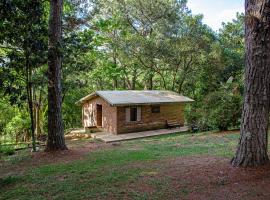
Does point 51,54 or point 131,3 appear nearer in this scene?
point 51,54

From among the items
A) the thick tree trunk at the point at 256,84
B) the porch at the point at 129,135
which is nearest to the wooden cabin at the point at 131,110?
the porch at the point at 129,135

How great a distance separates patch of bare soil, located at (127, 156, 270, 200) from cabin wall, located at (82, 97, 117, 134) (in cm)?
1215

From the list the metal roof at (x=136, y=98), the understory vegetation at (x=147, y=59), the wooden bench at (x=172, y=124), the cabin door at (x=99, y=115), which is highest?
the understory vegetation at (x=147, y=59)

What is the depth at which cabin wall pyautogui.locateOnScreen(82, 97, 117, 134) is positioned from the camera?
60.7ft

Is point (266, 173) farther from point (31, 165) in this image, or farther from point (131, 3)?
point (131, 3)

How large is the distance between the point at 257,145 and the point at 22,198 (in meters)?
4.68

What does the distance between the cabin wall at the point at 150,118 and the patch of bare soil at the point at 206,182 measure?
12.0 meters

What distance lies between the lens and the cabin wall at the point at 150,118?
1839 cm

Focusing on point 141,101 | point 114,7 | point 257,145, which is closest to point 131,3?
point 114,7

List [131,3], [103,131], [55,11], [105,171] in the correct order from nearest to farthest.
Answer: [105,171]
[55,11]
[103,131]
[131,3]

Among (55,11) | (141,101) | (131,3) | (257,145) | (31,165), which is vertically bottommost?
(31,165)

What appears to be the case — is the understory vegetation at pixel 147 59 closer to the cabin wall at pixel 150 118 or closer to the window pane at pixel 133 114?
the cabin wall at pixel 150 118

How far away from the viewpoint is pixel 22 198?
4.96m

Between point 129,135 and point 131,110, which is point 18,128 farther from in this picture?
point 129,135
